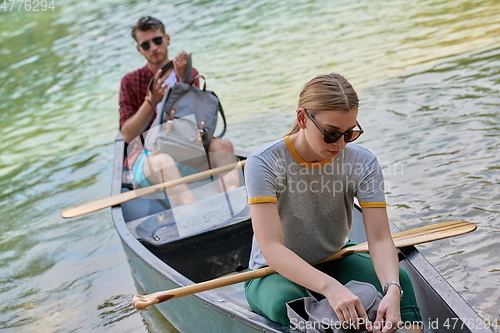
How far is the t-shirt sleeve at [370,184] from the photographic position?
92.0 inches

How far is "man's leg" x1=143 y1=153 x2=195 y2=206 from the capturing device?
405 centimetres

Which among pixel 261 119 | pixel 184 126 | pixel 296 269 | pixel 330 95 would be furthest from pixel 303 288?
pixel 261 119

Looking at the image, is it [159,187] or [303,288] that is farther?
[159,187]

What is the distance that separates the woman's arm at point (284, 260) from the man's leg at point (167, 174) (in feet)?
6.00

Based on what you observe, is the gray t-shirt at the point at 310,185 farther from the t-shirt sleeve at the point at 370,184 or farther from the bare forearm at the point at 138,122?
the bare forearm at the point at 138,122

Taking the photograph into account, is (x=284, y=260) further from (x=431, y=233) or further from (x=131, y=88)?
(x=131, y=88)

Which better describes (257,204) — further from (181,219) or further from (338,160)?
(181,219)

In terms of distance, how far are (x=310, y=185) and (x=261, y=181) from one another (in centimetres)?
19

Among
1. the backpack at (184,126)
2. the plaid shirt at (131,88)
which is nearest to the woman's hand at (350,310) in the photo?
the backpack at (184,126)

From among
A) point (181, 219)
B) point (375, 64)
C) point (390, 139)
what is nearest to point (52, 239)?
point (181, 219)

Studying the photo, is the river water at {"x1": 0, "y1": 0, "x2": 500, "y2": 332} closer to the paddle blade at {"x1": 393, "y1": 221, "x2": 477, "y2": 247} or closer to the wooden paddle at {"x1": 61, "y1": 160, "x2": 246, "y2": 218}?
the paddle blade at {"x1": 393, "y1": 221, "x2": 477, "y2": 247}

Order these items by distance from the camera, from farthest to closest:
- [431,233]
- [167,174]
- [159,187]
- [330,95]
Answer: [167,174] < [159,187] < [431,233] < [330,95]

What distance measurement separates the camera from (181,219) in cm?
383

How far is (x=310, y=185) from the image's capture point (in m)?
2.32
